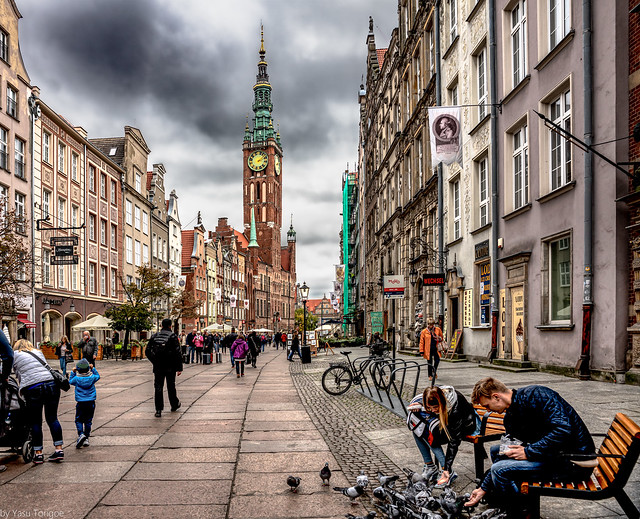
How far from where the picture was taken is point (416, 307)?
29.7 metres

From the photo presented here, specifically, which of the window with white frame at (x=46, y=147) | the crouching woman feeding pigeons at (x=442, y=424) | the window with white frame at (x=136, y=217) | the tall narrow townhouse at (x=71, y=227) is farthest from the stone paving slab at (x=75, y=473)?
the window with white frame at (x=136, y=217)

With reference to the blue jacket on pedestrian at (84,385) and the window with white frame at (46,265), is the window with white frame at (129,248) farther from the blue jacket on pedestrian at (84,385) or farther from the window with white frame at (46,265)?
the blue jacket on pedestrian at (84,385)

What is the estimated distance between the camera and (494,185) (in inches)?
728

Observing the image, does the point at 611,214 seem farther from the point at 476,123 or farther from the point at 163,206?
the point at 163,206

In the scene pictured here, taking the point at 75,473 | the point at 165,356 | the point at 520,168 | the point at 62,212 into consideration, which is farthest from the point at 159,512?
the point at 62,212

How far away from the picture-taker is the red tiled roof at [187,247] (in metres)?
73.6

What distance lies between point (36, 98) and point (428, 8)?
20466 millimetres

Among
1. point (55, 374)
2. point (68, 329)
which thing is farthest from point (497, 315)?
point (68, 329)

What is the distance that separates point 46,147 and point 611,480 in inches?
1409

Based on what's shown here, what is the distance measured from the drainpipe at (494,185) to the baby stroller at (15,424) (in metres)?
14.1

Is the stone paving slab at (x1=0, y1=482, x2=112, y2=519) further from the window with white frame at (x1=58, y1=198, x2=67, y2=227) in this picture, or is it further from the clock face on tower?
the clock face on tower

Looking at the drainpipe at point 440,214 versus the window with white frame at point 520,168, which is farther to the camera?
the drainpipe at point 440,214

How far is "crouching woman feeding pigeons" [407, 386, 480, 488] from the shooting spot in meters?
5.52

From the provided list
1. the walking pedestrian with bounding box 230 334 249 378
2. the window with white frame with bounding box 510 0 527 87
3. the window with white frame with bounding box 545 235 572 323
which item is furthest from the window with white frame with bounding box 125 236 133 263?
the window with white frame with bounding box 545 235 572 323
